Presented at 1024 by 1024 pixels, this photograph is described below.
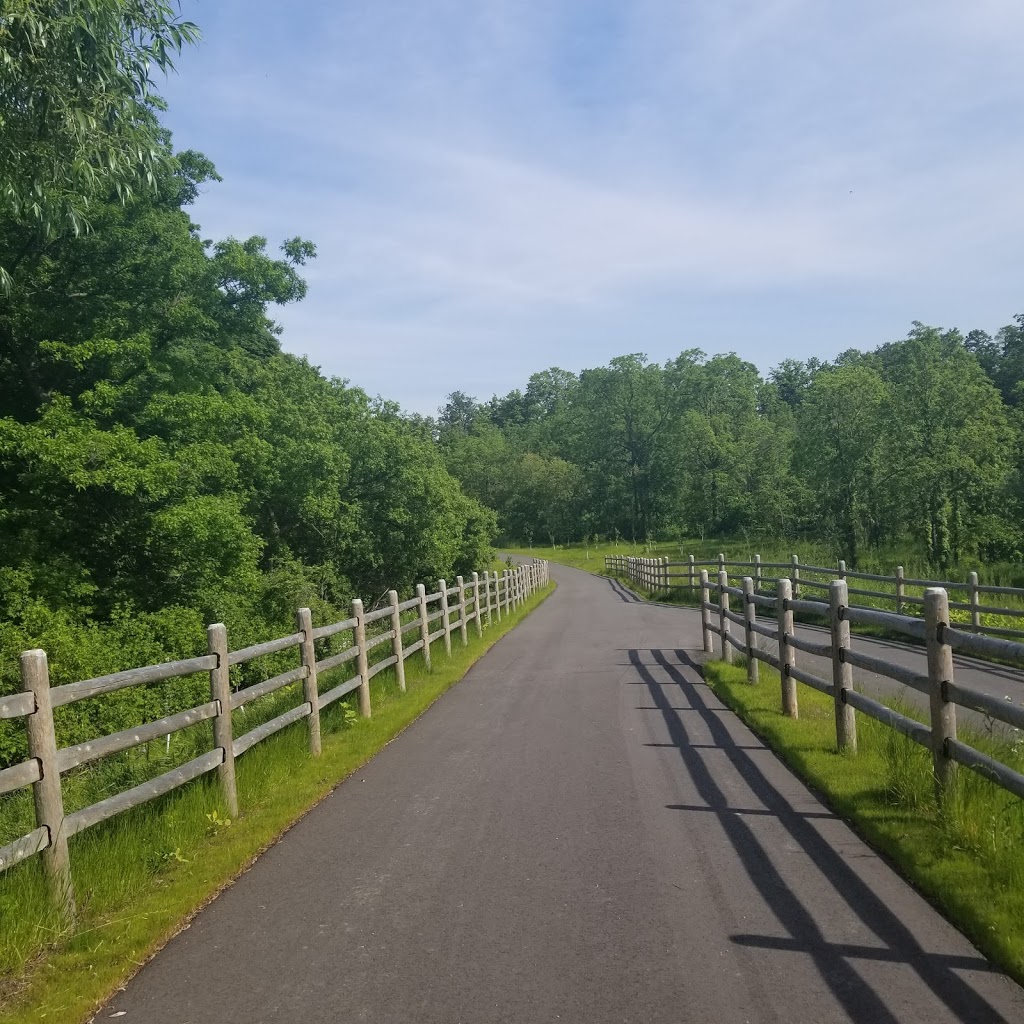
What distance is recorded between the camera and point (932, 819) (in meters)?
5.32

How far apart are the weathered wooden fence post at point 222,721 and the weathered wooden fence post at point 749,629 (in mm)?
6068

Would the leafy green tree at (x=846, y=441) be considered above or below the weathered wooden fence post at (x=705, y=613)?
above

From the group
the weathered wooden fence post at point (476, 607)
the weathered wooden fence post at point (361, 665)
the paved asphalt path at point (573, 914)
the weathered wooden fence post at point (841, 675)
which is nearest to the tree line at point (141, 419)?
the weathered wooden fence post at point (476, 607)

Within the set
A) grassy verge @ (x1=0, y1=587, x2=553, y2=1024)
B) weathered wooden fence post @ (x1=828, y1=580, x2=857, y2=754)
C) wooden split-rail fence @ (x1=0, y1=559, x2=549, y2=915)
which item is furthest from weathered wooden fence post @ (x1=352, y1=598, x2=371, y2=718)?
weathered wooden fence post @ (x1=828, y1=580, x2=857, y2=754)

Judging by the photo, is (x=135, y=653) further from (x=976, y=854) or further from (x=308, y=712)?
(x=976, y=854)

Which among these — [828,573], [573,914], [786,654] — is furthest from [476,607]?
[573,914]

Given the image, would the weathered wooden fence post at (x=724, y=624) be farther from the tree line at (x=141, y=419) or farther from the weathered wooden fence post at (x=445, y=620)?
the tree line at (x=141, y=419)

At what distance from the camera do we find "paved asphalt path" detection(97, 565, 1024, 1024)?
354cm

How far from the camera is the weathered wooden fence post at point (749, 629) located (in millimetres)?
10453

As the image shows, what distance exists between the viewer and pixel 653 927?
4191 mm

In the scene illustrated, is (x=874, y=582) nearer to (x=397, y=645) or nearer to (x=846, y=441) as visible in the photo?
(x=397, y=645)

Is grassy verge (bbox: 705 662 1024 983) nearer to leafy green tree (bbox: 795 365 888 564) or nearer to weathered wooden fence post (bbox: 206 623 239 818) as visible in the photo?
weathered wooden fence post (bbox: 206 623 239 818)

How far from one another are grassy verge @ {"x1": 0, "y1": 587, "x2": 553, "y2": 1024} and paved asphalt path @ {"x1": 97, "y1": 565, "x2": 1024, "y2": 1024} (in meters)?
0.15

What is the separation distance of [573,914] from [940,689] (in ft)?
8.41
